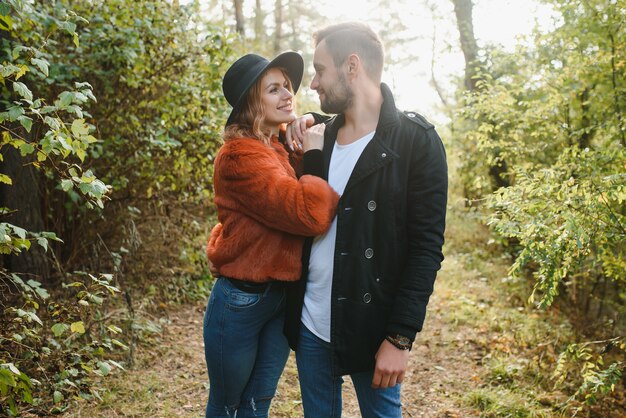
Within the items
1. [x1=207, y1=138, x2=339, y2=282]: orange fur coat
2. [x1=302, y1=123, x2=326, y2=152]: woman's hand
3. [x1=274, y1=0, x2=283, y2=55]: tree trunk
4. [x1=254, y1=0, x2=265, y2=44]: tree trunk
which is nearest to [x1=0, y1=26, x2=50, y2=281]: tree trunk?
[x1=207, y1=138, x2=339, y2=282]: orange fur coat

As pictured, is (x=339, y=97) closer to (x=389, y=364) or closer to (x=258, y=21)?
(x=389, y=364)

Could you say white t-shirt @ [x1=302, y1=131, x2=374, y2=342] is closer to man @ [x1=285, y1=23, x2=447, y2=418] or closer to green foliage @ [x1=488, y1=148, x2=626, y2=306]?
man @ [x1=285, y1=23, x2=447, y2=418]

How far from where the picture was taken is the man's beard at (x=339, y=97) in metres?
2.04

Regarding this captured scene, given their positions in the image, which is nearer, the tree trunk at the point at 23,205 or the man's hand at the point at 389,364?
the man's hand at the point at 389,364

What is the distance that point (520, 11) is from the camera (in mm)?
5637

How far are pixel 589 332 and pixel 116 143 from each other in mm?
5310

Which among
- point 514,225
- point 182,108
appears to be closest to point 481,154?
point 514,225

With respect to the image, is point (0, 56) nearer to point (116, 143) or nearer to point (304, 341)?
point (116, 143)

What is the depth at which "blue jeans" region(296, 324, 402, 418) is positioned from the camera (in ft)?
6.48

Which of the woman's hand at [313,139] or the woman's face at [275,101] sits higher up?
the woman's face at [275,101]

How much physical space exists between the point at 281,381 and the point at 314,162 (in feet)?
9.17

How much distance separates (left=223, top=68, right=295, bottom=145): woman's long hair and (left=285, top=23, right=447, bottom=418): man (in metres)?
0.31

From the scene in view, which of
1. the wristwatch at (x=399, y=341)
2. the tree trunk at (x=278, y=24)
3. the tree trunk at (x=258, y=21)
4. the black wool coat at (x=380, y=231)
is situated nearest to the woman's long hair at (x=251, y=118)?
the black wool coat at (x=380, y=231)

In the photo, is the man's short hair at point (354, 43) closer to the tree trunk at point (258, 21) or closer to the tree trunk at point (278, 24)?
the tree trunk at point (258, 21)
